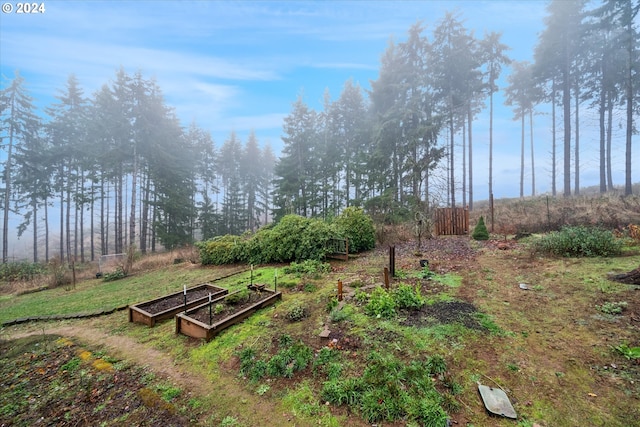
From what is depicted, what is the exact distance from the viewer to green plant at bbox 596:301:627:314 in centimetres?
321

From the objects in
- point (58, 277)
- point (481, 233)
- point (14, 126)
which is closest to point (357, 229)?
point (481, 233)

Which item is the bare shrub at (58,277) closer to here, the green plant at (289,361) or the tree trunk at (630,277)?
the green plant at (289,361)

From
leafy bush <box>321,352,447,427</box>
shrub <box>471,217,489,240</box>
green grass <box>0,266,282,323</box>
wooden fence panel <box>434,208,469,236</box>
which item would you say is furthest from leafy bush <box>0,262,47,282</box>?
shrub <box>471,217,489,240</box>

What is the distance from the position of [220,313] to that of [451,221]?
31.6 ft

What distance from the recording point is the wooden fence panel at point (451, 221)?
10.2 meters

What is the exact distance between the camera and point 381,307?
362cm

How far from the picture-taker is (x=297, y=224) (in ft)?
28.3

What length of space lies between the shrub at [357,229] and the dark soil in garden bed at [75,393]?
6.40 m

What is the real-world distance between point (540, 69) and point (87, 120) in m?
31.2

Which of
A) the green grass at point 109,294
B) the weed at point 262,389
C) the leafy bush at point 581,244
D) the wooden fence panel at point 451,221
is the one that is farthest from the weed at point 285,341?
the wooden fence panel at point 451,221

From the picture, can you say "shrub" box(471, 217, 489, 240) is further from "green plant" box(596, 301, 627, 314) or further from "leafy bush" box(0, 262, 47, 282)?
"leafy bush" box(0, 262, 47, 282)

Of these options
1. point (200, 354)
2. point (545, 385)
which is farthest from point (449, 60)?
point (200, 354)

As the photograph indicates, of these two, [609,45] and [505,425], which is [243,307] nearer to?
[505,425]

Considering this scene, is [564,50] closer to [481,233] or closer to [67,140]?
[481,233]
